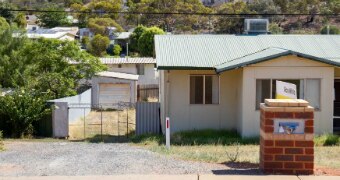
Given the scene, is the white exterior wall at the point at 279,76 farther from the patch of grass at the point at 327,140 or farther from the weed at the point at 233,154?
the weed at the point at 233,154

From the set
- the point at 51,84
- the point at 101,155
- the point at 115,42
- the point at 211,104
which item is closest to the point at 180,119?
the point at 211,104

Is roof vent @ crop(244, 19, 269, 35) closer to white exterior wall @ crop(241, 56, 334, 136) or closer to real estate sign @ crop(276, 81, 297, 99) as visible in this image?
white exterior wall @ crop(241, 56, 334, 136)

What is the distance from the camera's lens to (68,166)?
39.5ft

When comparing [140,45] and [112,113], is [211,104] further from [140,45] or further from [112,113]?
[140,45]

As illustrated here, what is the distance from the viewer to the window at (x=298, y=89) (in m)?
21.6

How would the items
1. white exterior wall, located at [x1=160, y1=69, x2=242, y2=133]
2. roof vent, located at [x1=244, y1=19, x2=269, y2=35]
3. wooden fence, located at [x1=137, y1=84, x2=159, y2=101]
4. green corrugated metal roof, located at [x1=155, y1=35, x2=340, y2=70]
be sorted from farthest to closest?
1. wooden fence, located at [x1=137, y1=84, x2=159, y2=101]
2. roof vent, located at [x1=244, y1=19, x2=269, y2=35]
3. white exterior wall, located at [x1=160, y1=69, x2=242, y2=133]
4. green corrugated metal roof, located at [x1=155, y1=35, x2=340, y2=70]

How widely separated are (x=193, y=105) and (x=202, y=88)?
75cm

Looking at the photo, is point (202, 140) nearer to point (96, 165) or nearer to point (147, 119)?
point (147, 119)

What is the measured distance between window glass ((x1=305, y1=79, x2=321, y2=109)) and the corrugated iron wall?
602cm

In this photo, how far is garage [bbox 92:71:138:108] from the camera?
38.3 m

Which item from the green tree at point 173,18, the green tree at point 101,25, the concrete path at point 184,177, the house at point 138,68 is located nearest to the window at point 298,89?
the concrete path at point 184,177

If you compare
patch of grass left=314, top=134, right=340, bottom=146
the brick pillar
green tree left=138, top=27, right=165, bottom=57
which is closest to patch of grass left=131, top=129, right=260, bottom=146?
patch of grass left=314, top=134, right=340, bottom=146

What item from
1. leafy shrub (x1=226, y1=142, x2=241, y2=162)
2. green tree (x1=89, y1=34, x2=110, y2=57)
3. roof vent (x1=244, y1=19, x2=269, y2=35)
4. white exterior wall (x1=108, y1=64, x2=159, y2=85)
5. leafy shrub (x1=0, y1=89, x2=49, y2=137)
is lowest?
leafy shrub (x1=226, y1=142, x2=241, y2=162)

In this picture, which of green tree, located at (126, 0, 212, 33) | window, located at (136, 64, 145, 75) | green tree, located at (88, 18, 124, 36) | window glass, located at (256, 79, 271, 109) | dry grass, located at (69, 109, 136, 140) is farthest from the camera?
green tree, located at (126, 0, 212, 33)
